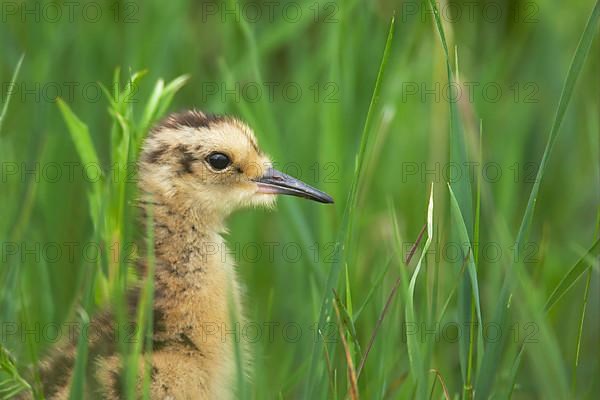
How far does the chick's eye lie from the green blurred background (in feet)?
1.34

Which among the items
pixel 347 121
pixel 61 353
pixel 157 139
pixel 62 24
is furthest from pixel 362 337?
pixel 62 24

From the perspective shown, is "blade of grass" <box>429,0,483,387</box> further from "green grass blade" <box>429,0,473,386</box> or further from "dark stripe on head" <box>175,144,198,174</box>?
"dark stripe on head" <box>175,144,198,174</box>

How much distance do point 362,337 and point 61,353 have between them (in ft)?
4.39

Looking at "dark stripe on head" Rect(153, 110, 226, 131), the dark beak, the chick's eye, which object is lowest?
the dark beak

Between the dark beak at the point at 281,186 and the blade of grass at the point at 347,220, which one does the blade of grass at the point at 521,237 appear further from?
the dark beak at the point at 281,186

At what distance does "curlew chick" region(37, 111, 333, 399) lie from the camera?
2662mm

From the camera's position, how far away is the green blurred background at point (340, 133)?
3.71 metres

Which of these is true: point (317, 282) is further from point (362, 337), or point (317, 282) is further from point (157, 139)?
point (157, 139)

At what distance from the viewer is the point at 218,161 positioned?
3166mm

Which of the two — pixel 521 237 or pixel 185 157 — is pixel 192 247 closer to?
pixel 185 157

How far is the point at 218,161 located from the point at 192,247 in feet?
A: 1.10

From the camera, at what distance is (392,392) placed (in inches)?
126

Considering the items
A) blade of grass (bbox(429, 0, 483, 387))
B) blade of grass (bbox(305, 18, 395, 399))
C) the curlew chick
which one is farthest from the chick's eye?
blade of grass (bbox(429, 0, 483, 387))

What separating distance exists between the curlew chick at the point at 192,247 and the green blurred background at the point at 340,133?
0.34 m
